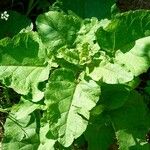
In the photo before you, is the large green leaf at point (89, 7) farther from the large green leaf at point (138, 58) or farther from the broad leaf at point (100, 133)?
the broad leaf at point (100, 133)

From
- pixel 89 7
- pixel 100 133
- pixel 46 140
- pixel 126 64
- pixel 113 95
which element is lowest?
pixel 100 133

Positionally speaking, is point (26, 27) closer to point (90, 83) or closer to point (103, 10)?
point (103, 10)

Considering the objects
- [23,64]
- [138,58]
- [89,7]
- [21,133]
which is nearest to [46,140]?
[21,133]

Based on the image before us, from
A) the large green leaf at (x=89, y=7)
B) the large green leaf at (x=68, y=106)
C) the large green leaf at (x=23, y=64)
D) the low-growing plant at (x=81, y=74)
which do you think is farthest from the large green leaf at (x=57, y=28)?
the large green leaf at (x=89, y=7)

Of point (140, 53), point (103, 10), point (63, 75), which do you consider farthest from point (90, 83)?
point (103, 10)

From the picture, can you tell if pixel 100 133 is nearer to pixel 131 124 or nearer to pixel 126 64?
pixel 131 124

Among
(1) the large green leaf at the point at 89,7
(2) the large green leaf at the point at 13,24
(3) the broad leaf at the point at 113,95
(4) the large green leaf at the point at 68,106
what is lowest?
(3) the broad leaf at the point at 113,95

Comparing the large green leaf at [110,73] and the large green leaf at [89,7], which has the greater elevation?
the large green leaf at [89,7]
